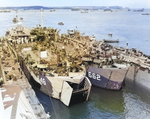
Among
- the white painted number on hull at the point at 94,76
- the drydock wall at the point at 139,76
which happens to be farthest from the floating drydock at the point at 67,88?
the drydock wall at the point at 139,76

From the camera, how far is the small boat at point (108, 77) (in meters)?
19.7

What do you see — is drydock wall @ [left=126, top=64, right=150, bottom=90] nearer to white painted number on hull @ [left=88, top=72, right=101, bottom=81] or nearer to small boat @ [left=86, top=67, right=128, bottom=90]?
small boat @ [left=86, top=67, right=128, bottom=90]

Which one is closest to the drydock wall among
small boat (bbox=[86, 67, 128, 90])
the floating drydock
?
small boat (bbox=[86, 67, 128, 90])

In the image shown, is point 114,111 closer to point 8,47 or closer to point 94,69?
point 94,69

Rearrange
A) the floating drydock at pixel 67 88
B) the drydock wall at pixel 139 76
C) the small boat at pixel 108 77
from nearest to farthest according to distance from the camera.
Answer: the floating drydock at pixel 67 88
the small boat at pixel 108 77
the drydock wall at pixel 139 76

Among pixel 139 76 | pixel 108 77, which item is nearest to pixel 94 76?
pixel 108 77

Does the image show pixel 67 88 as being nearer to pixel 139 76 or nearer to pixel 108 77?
pixel 108 77

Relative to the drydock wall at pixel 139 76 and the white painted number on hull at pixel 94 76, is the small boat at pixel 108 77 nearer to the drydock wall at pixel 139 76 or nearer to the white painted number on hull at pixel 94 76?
the white painted number on hull at pixel 94 76

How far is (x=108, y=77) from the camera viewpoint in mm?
19859

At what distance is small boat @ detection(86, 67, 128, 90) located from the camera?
1970 cm

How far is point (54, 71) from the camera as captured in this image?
17734 millimetres

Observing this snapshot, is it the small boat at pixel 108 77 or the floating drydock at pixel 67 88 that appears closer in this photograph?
the floating drydock at pixel 67 88

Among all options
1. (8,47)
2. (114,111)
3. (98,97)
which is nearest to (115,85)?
(98,97)

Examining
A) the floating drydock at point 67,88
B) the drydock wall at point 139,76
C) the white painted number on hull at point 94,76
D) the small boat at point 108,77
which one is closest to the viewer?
the floating drydock at point 67,88
